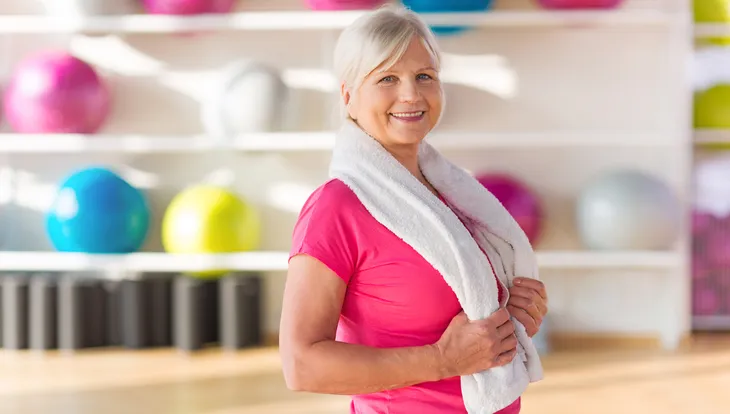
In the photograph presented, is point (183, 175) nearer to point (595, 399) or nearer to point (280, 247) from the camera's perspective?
point (280, 247)

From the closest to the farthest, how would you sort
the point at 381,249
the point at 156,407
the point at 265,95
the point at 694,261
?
the point at 381,249 < the point at 156,407 < the point at 265,95 < the point at 694,261

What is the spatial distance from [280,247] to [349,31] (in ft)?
10.7

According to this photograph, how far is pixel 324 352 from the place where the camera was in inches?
40.4

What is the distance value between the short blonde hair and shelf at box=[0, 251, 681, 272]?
2.80 meters

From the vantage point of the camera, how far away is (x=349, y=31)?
43.7 inches

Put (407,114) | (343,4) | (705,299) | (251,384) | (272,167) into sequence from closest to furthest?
(407,114)
(251,384)
(343,4)
(705,299)
(272,167)

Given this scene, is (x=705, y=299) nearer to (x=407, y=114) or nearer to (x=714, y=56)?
(x=714, y=56)

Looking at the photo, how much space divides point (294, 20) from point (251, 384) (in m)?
1.55

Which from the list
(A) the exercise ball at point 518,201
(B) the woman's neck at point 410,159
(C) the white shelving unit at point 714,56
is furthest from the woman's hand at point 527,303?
(C) the white shelving unit at point 714,56

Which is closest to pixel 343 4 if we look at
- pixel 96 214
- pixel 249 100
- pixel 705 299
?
pixel 249 100

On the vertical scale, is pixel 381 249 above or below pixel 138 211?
above

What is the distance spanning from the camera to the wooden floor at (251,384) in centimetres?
311

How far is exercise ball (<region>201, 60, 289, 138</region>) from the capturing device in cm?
385

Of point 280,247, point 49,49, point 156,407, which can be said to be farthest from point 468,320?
point 49,49
